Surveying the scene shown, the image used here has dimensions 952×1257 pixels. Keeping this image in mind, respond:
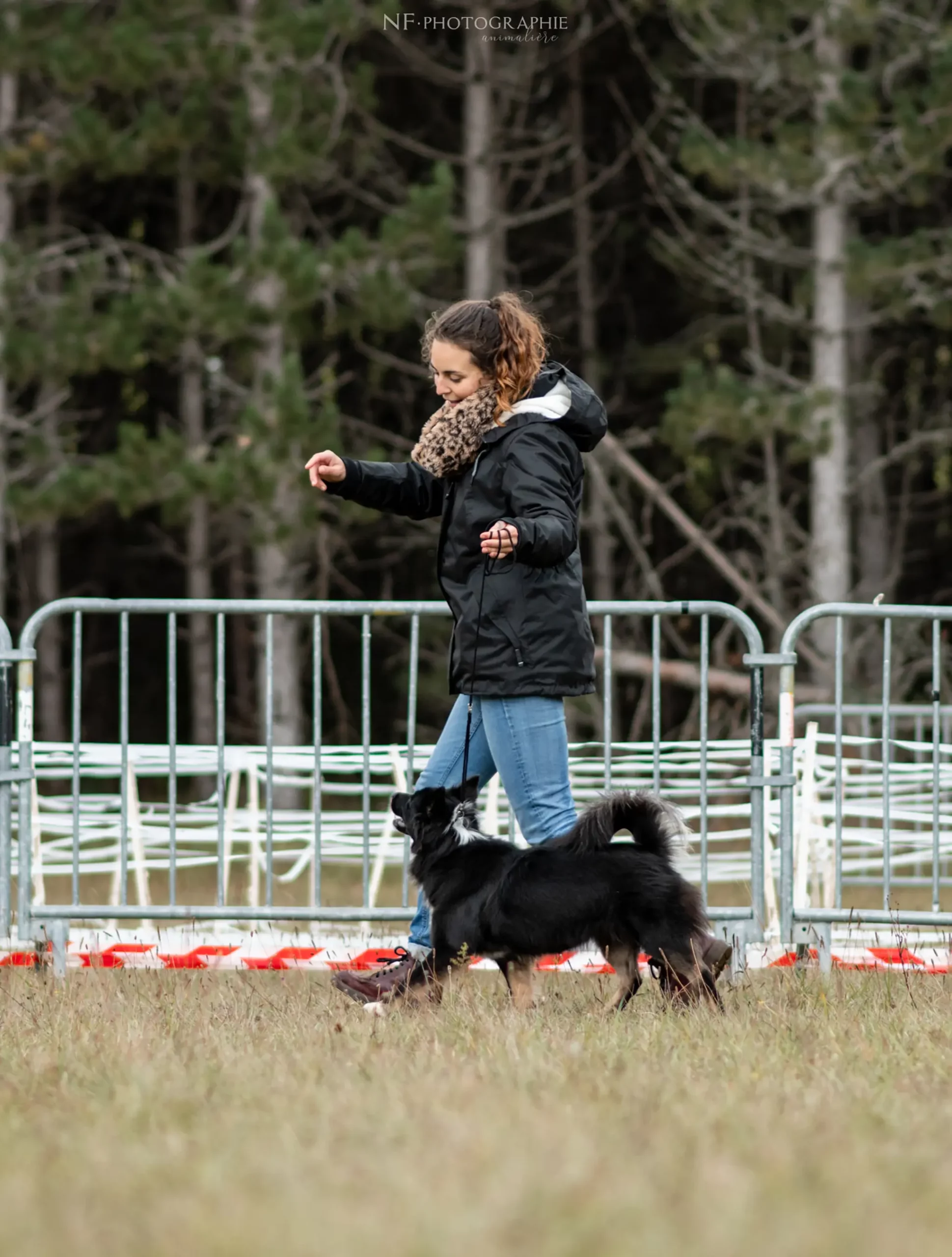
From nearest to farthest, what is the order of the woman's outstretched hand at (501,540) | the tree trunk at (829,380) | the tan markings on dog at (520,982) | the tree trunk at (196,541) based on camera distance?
1. the woman's outstretched hand at (501,540)
2. the tan markings on dog at (520,982)
3. the tree trunk at (829,380)
4. the tree trunk at (196,541)

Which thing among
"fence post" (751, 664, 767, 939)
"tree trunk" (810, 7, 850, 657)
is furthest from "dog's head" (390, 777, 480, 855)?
"tree trunk" (810, 7, 850, 657)

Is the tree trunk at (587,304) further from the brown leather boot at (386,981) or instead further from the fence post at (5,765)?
the brown leather boot at (386,981)

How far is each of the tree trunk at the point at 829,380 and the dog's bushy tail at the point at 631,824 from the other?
36.6 ft

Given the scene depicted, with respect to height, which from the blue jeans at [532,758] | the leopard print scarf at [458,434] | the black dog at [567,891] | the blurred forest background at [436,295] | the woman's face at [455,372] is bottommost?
the black dog at [567,891]

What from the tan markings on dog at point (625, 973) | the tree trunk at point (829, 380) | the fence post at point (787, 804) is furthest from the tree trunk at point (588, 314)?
the tan markings on dog at point (625, 973)

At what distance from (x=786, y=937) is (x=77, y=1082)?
2.98 meters

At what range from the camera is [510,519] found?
512 cm

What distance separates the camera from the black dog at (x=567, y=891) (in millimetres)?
5129

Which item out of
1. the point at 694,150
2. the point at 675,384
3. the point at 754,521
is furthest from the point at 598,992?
the point at 675,384

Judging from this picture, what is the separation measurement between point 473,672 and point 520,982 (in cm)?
92

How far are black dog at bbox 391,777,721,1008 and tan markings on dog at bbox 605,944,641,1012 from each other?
51 mm

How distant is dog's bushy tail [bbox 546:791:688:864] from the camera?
5168 mm

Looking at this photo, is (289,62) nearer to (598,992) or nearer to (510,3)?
(510,3)

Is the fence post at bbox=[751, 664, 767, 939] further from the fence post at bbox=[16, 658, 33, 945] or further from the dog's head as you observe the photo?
the fence post at bbox=[16, 658, 33, 945]
